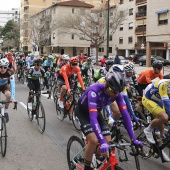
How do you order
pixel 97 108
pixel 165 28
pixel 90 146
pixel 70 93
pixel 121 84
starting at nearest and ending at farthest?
pixel 121 84
pixel 90 146
pixel 97 108
pixel 70 93
pixel 165 28

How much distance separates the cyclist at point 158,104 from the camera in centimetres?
512

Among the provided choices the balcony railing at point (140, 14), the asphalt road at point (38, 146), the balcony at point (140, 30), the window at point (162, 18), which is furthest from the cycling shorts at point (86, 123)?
the balcony railing at point (140, 14)

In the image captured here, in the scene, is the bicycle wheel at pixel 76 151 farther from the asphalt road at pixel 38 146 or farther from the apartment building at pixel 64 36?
the apartment building at pixel 64 36

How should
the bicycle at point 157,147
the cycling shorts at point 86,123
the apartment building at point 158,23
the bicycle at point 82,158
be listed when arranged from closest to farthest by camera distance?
1. the bicycle at point 82,158
2. the cycling shorts at point 86,123
3. the bicycle at point 157,147
4. the apartment building at point 158,23

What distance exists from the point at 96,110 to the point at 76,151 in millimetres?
962

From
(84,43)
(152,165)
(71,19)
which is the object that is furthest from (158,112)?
(84,43)

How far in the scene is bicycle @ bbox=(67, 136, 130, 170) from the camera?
348cm

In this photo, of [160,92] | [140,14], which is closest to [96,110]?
[160,92]

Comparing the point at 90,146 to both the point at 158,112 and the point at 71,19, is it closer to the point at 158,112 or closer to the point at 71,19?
the point at 158,112

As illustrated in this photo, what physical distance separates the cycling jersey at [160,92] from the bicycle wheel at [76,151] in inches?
66.4

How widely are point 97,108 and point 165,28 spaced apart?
1292 inches

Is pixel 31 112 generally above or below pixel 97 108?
below

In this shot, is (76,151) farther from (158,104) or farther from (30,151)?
(158,104)

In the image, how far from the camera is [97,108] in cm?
411
